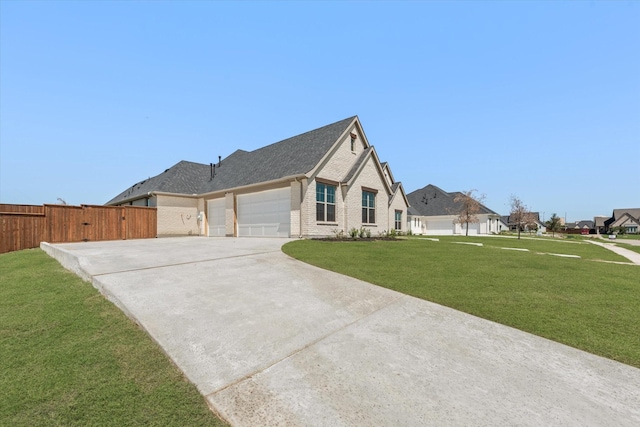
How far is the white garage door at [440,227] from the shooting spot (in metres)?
39.0

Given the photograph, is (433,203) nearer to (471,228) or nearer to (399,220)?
(471,228)

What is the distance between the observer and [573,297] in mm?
5410

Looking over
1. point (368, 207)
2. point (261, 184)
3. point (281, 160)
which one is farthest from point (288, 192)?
point (368, 207)

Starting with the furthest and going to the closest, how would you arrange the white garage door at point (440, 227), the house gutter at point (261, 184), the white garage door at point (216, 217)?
1. the white garage door at point (440, 227)
2. the white garage door at point (216, 217)
3. the house gutter at point (261, 184)

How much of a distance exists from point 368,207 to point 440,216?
79.8ft

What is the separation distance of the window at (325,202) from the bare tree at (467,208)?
23438 millimetres

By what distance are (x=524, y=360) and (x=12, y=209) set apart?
21.9m

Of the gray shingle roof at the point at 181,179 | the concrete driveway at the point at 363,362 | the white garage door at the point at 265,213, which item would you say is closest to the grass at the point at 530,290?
the concrete driveway at the point at 363,362

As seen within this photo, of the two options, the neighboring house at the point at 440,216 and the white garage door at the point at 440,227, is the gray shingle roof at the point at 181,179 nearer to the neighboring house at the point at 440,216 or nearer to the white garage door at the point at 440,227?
the neighboring house at the point at 440,216

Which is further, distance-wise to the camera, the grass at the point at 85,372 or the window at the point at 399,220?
the window at the point at 399,220

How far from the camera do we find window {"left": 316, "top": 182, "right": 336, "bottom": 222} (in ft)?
52.3

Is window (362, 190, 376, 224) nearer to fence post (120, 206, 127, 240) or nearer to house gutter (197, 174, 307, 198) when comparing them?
house gutter (197, 174, 307, 198)

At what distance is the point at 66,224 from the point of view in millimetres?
14477

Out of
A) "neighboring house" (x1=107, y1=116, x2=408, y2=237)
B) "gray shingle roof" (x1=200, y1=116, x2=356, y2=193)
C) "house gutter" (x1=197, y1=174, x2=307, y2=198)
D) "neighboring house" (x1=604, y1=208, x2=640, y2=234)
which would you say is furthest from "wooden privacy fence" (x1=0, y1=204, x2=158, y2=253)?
"neighboring house" (x1=604, y1=208, x2=640, y2=234)
